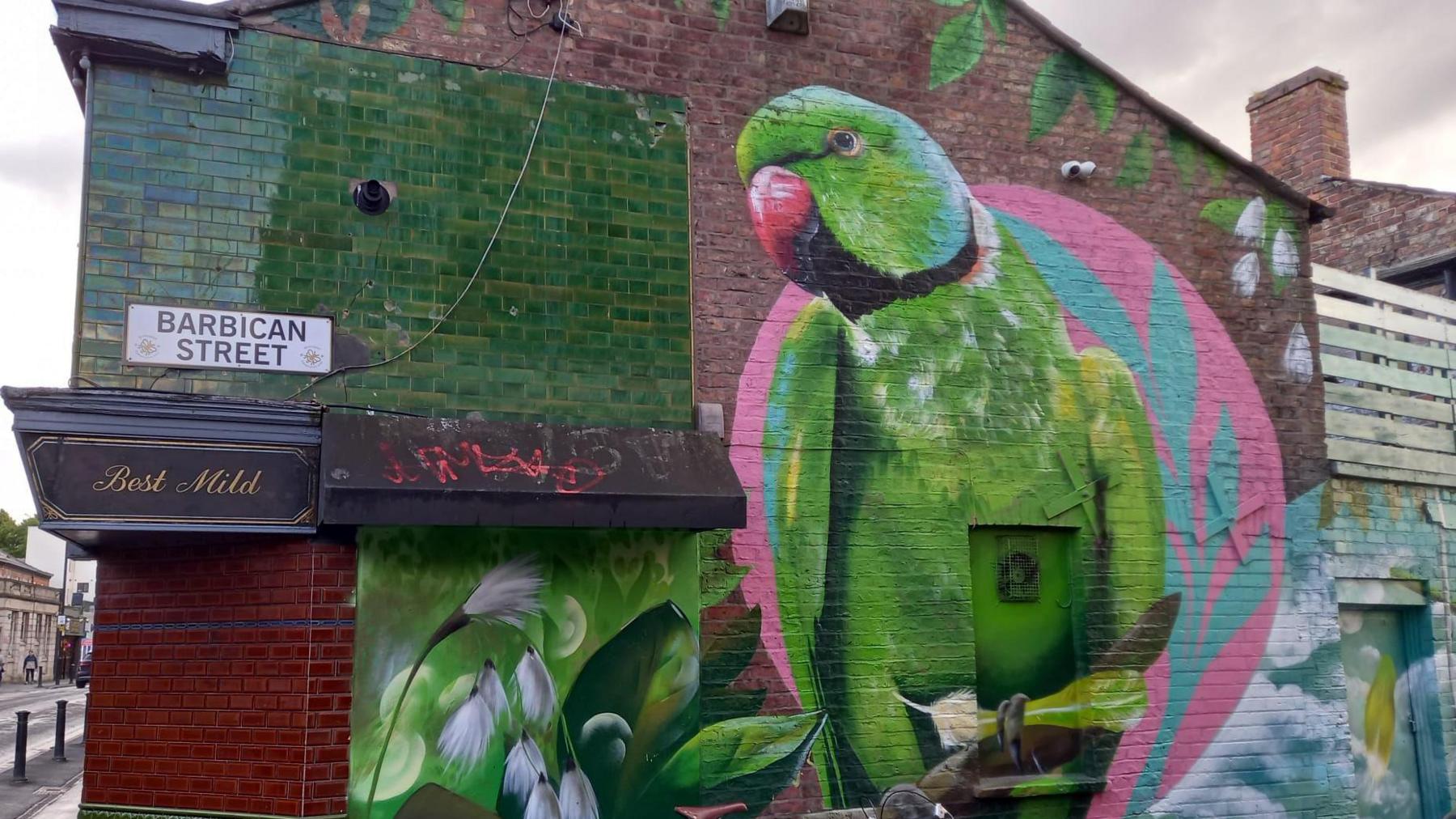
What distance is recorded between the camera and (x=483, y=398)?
759 centimetres

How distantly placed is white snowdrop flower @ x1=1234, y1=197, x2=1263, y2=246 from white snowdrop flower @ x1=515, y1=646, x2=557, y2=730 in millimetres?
6737

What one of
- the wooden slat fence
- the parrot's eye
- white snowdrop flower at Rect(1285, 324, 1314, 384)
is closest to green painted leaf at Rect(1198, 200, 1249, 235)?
the wooden slat fence

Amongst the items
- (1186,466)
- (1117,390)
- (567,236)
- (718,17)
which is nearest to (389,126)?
(567,236)

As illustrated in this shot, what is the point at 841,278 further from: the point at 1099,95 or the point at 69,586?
the point at 69,586

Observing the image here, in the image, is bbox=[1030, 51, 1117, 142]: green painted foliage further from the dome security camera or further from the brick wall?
the brick wall

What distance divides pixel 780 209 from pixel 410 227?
8.53ft

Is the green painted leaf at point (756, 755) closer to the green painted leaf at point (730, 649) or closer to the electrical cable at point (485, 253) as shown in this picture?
the green painted leaf at point (730, 649)

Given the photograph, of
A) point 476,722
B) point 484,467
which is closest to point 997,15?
point 484,467

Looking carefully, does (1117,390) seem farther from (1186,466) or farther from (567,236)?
(567,236)

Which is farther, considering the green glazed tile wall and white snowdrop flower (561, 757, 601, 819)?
white snowdrop flower (561, 757, 601, 819)

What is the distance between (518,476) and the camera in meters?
7.07

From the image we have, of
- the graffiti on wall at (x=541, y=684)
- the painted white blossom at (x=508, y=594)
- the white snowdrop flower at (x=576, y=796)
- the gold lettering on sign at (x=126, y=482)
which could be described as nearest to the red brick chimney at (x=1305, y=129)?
the graffiti on wall at (x=541, y=684)

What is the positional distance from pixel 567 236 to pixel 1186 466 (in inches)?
204

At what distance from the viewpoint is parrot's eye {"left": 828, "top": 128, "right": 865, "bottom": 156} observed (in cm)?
895
